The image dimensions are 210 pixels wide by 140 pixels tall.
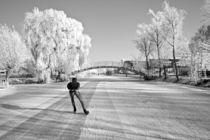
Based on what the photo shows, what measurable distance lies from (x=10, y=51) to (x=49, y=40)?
7.66m

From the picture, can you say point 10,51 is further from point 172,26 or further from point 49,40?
point 172,26

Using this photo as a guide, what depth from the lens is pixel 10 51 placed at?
25.2m

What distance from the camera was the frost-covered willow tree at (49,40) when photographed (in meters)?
30.2

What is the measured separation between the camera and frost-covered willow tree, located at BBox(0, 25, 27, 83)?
24.9 metres

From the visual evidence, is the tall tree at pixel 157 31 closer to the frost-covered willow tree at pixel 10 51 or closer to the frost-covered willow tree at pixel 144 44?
the frost-covered willow tree at pixel 144 44

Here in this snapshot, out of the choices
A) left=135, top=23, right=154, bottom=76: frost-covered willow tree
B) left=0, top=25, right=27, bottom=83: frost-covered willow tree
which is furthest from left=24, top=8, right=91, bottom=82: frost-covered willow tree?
left=135, top=23, right=154, bottom=76: frost-covered willow tree

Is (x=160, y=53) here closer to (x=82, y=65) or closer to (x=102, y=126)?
(x=82, y=65)

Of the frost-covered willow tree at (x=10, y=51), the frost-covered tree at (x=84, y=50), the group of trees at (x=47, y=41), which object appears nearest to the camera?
the frost-covered willow tree at (x=10, y=51)

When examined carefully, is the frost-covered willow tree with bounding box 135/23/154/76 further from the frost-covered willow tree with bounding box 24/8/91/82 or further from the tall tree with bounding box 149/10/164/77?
the frost-covered willow tree with bounding box 24/8/91/82

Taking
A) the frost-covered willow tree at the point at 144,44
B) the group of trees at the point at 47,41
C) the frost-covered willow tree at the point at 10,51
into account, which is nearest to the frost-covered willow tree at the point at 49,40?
the group of trees at the point at 47,41

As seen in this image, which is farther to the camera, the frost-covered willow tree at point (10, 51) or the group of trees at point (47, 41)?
the group of trees at point (47, 41)

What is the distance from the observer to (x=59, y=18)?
3253 cm

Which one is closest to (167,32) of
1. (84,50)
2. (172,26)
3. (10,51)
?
(172,26)

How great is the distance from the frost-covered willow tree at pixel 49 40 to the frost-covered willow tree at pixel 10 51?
12.4 ft
